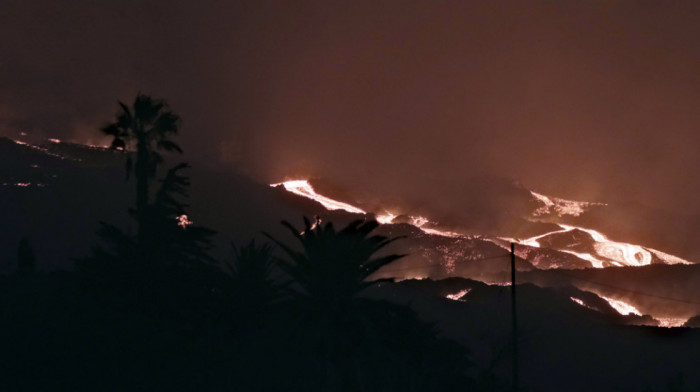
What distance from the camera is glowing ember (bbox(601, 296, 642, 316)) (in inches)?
4929

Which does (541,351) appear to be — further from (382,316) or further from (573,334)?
(382,316)

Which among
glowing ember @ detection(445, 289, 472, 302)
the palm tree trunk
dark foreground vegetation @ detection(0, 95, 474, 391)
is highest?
the palm tree trunk

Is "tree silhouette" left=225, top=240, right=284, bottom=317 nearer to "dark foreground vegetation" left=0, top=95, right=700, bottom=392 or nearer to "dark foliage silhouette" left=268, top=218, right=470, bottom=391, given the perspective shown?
"dark foreground vegetation" left=0, top=95, right=700, bottom=392

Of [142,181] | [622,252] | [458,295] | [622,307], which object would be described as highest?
[622,252]

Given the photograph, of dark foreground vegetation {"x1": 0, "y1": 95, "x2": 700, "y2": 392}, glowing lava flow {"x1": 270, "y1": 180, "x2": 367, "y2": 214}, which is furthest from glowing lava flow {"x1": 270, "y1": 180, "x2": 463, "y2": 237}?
dark foreground vegetation {"x1": 0, "y1": 95, "x2": 700, "y2": 392}

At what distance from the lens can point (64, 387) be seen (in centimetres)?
5403

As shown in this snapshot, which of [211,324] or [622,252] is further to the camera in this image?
[622,252]

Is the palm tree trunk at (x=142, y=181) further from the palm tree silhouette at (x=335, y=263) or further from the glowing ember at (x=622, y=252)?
the glowing ember at (x=622, y=252)

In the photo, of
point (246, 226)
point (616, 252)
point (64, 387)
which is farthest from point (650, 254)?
point (64, 387)

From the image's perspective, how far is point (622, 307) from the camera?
129 m

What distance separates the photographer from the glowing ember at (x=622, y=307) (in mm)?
125188

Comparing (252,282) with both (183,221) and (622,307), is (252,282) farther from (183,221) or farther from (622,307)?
(622,307)

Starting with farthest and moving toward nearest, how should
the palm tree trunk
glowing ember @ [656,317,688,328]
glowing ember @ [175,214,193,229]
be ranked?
1. glowing ember @ [656,317,688,328]
2. glowing ember @ [175,214,193,229]
3. the palm tree trunk

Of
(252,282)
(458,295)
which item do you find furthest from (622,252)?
(252,282)
